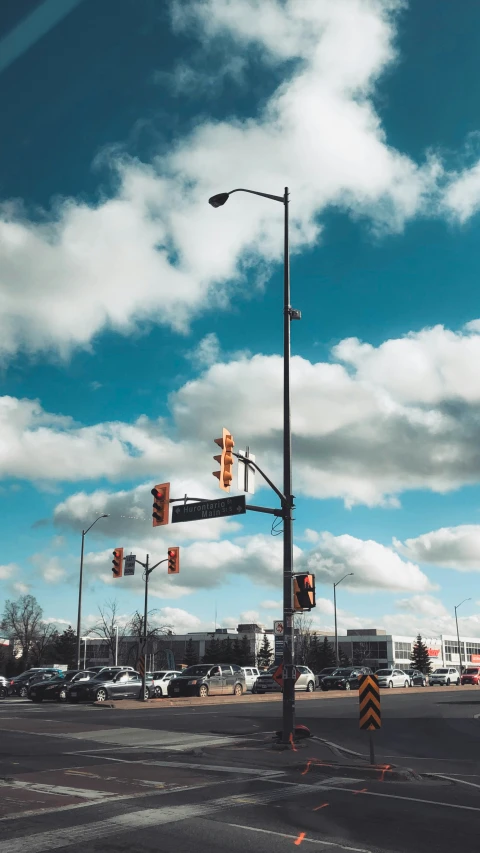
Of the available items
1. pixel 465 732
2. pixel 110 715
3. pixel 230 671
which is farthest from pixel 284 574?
pixel 230 671

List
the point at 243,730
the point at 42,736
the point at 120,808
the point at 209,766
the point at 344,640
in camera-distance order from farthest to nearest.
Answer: the point at 344,640 < the point at 243,730 < the point at 42,736 < the point at 209,766 < the point at 120,808

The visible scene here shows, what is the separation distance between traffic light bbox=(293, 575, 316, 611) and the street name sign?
7.09 ft

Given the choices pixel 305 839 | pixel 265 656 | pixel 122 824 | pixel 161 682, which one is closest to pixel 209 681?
pixel 161 682

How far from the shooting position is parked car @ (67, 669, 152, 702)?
116ft

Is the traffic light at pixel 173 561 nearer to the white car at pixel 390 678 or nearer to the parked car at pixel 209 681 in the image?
the parked car at pixel 209 681

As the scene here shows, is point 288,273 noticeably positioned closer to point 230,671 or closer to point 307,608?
point 307,608

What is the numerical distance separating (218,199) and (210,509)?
7.80 metres

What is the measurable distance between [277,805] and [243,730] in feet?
38.5

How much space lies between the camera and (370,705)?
13320 mm

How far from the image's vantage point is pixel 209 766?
13.1m

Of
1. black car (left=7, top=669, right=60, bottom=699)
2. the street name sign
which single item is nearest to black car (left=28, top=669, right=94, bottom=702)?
black car (left=7, top=669, right=60, bottom=699)

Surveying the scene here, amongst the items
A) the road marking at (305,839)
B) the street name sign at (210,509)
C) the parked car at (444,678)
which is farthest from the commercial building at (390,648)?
the road marking at (305,839)

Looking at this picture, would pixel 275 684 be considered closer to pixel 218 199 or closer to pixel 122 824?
pixel 218 199

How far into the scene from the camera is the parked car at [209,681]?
38.8 m
